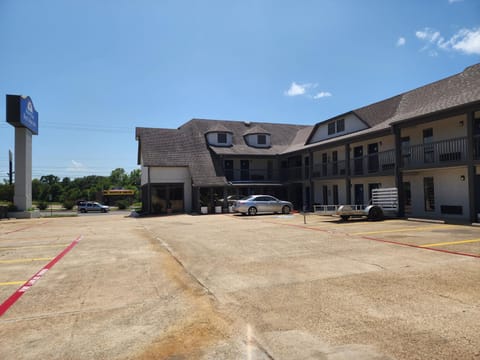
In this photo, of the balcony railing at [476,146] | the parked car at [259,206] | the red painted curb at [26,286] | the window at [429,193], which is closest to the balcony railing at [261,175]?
the parked car at [259,206]

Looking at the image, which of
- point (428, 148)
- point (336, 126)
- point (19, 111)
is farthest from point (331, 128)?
point (19, 111)

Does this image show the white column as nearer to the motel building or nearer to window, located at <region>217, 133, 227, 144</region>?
the motel building

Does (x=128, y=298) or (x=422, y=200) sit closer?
(x=128, y=298)

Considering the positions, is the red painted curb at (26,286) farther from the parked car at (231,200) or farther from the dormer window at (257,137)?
the dormer window at (257,137)

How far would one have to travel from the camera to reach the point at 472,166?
15281 mm

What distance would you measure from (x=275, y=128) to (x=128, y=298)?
34572mm

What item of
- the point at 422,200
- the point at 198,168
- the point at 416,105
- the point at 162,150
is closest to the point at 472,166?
the point at 422,200

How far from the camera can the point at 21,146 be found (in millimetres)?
28906

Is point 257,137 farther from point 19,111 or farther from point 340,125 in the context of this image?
point 19,111

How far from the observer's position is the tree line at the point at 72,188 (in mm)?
54703

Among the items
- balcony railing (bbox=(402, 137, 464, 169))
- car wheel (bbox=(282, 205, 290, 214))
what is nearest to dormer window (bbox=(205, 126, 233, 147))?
car wheel (bbox=(282, 205, 290, 214))

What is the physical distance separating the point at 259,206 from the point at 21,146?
21.8m

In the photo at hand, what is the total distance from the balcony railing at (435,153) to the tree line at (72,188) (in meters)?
42.7

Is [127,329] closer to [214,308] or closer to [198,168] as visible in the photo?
[214,308]
